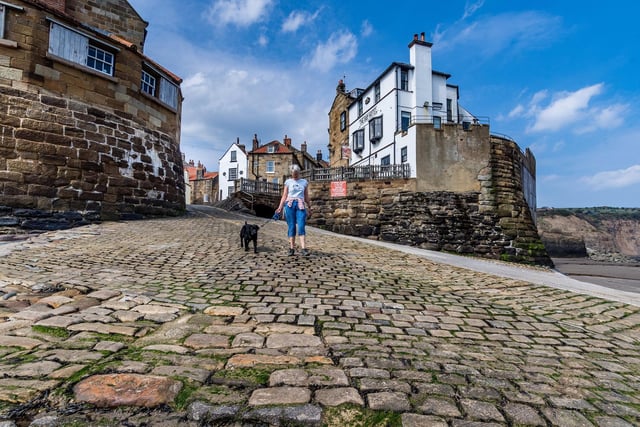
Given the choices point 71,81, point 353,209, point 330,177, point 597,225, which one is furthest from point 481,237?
point 597,225

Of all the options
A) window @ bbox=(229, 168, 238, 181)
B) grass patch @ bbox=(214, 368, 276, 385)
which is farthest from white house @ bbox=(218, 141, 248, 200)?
grass patch @ bbox=(214, 368, 276, 385)

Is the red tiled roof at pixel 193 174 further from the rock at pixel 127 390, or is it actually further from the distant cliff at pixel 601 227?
the rock at pixel 127 390

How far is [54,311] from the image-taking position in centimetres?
317

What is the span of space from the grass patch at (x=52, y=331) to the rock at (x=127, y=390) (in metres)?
0.99

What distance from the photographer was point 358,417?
169 cm

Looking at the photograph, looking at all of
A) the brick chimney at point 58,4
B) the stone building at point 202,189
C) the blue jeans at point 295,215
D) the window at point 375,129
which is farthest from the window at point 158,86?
the stone building at point 202,189

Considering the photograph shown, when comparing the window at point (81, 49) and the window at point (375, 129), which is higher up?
the window at point (375, 129)

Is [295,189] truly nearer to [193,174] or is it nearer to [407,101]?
[407,101]

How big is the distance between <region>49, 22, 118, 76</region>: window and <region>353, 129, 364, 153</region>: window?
21.8m

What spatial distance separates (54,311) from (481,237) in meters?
17.5

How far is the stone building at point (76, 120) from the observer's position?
375 inches

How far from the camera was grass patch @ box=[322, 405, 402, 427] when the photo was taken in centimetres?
164

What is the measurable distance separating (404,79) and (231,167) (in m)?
30.0

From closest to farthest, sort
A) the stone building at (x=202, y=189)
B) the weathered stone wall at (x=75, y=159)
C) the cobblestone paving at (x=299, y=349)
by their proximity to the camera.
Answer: the cobblestone paving at (x=299, y=349)
the weathered stone wall at (x=75, y=159)
the stone building at (x=202, y=189)
